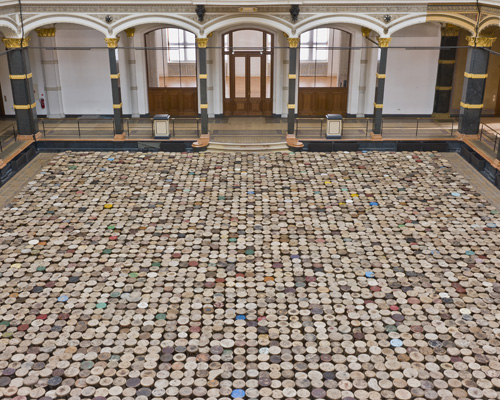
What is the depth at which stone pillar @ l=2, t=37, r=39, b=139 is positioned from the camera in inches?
686

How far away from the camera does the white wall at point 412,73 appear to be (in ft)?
65.6

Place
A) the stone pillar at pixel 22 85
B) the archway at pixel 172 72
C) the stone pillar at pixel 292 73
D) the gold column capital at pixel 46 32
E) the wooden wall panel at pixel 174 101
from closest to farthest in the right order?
the stone pillar at pixel 22 85 < the stone pillar at pixel 292 73 < the gold column capital at pixel 46 32 < the archway at pixel 172 72 < the wooden wall panel at pixel 174 101

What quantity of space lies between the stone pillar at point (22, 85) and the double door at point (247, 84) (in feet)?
21.6

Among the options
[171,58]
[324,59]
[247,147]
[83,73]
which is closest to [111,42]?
[171,58]

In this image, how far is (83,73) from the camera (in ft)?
67.1

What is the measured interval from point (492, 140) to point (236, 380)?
13.3 metres

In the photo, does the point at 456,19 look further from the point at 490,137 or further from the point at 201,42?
the point at 201,42

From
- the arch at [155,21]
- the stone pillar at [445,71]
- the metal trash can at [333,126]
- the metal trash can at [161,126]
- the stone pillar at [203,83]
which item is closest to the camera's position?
the arch at [155,21]

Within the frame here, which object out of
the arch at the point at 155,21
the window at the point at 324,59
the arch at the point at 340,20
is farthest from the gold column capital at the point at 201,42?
the window at the point at 324,59

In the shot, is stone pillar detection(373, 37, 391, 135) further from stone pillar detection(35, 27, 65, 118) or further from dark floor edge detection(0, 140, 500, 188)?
stone pillar detection(35, 27, 65, 118)

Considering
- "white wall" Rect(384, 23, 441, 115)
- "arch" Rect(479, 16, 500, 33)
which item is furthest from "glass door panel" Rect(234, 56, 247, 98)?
"arch" Rect(479, 16, 500, 33)

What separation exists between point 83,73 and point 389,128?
10572 millimetres

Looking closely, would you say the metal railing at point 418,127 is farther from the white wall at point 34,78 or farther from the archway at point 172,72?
the white wall at point 34,78

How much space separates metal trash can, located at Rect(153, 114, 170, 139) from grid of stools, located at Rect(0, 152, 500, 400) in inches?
105
